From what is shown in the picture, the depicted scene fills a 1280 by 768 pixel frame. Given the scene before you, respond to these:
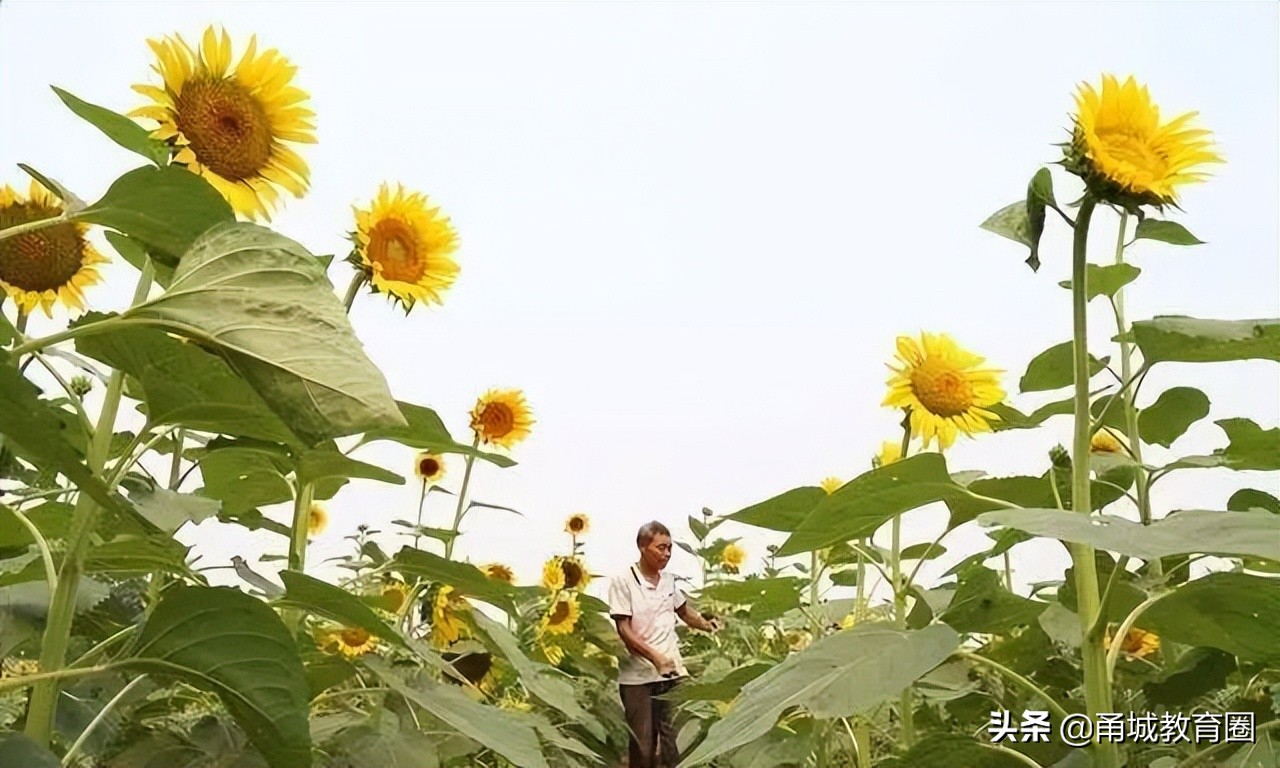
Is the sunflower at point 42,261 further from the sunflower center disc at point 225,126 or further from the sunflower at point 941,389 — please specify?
the sunflower at point 941,389

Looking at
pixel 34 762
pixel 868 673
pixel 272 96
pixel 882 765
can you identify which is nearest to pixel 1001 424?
pixel 882 765

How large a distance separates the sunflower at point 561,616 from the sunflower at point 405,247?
1.00 m

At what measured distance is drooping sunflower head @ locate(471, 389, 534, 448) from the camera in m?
1.65

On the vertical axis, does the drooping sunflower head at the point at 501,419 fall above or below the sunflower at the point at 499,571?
above

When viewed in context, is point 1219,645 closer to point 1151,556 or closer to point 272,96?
point 1151,556

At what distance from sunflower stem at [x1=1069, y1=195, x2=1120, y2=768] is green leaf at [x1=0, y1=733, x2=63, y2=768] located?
1.78ft

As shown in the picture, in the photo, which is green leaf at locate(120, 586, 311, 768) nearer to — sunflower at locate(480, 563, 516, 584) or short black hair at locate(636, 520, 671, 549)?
sunflower at locate(480, 563, 516, 584)

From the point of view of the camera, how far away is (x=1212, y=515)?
1.50 ft

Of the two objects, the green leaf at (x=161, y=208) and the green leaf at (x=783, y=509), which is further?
the green leaf at (x=783, y=509)

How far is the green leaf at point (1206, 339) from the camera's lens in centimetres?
55

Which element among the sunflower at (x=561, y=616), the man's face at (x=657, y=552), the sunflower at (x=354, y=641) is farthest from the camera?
the man's face at (x=657, y=552)

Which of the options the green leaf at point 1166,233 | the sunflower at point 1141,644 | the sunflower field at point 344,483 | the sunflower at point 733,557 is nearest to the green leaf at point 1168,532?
the sunflower field at point 344,483

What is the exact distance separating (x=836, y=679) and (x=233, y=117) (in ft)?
1.54

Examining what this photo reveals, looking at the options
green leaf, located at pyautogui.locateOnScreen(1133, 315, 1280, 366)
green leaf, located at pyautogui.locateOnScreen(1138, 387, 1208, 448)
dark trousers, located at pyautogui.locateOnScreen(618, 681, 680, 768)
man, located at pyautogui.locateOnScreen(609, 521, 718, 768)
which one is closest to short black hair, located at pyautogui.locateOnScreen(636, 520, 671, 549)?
man, located at pyautogui.locateOnScreen(609, 521, 718, 768)
